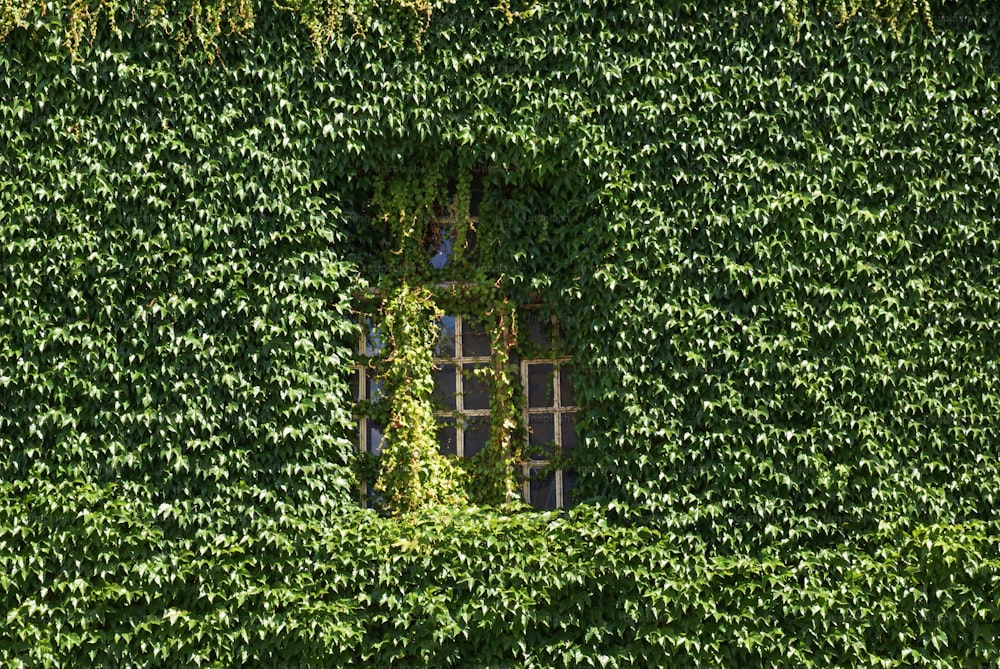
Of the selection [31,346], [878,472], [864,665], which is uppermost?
[31,346]

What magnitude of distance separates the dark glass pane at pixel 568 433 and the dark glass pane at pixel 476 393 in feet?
1.74

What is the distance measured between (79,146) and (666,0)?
3990 millimetres

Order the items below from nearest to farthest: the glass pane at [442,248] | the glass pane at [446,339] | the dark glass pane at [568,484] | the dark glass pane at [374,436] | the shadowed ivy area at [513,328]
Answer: the shadowed ivy area at [513,328] → the dark glass pane at [568,484] → the dark glass pane at [374,436] → the glass pane at [446,339] → the glass pane at [442,248]

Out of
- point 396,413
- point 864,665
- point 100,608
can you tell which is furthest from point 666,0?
point 100,608

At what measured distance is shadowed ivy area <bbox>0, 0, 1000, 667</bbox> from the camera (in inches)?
279

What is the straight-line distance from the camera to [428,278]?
789 cm

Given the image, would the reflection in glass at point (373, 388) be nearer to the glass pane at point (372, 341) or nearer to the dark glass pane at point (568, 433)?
the glass pane at point (372, 341)

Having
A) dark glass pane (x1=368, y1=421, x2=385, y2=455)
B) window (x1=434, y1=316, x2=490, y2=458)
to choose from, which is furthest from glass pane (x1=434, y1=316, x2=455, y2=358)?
dark glass pane (x1=368, y1=421, x2=385, y2=455)

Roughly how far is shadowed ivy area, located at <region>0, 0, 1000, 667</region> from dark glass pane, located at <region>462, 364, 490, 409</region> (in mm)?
76

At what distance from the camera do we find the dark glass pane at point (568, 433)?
7.78 metres

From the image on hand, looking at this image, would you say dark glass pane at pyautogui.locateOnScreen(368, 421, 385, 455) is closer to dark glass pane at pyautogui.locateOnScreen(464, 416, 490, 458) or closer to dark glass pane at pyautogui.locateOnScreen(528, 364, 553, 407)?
dark glass pane at pyautogui.locateOnScreen(464, 416, 490, 458)

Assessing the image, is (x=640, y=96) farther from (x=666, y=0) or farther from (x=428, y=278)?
(x=428, y=278)

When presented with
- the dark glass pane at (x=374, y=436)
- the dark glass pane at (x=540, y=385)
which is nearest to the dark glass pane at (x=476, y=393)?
the dark glass pane at (x=540, y=385)

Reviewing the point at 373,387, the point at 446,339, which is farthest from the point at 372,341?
the point at 446,339
